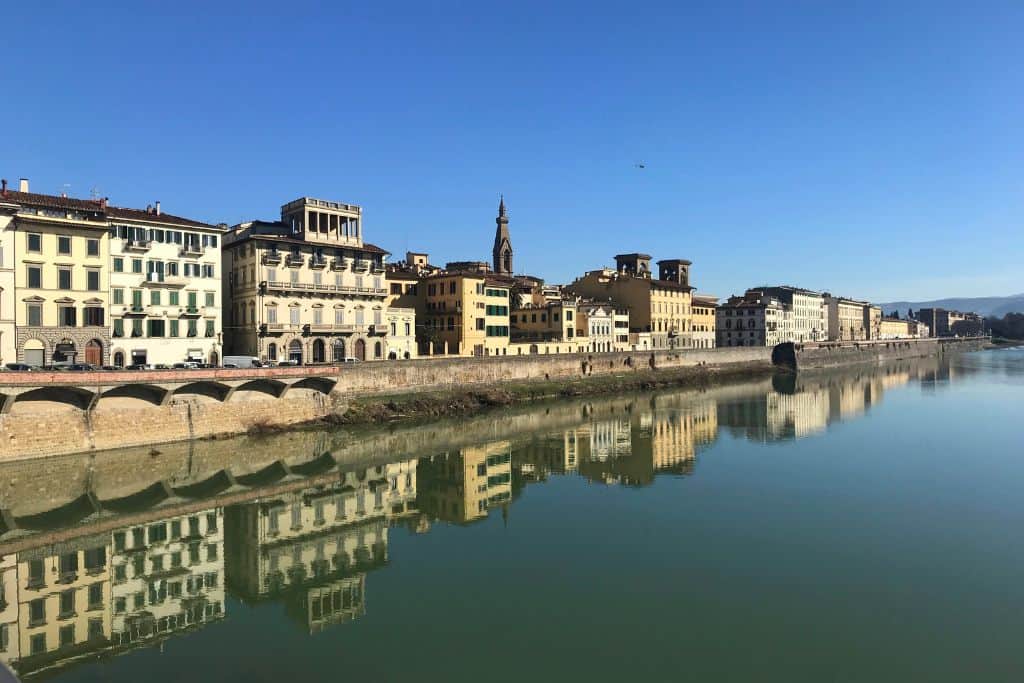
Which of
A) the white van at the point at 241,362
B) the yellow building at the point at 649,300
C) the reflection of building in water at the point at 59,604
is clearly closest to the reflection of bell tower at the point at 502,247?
the yellow building at the point at 649,300

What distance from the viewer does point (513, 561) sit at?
2086cm

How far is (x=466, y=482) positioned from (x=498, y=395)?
24339 mm

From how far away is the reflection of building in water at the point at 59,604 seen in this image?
15.6 meters

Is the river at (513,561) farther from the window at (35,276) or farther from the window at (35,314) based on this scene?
the window at (35,276)

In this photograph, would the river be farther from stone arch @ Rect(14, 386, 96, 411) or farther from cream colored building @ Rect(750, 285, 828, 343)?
cream colored building @ Rect(750, 285, 828, 343)

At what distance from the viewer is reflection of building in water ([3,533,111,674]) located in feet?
51.2

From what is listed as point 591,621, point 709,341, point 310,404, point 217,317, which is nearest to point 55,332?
point 217,317

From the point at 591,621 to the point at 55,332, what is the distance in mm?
36927

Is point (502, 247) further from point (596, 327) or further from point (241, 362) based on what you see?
point (241, 362)

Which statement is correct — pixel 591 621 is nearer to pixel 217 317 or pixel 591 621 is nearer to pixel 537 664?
pixel 537 664

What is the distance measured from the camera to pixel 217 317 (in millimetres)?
46375

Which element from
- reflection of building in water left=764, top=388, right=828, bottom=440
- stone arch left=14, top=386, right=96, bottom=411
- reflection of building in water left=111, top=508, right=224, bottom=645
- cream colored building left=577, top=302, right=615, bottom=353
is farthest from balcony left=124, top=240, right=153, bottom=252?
cream colored building left=577, top=302, right=615, bottom=353

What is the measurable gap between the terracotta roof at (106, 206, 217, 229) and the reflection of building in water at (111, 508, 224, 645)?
24.9 metres

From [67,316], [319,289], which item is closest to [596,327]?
[319,289]
